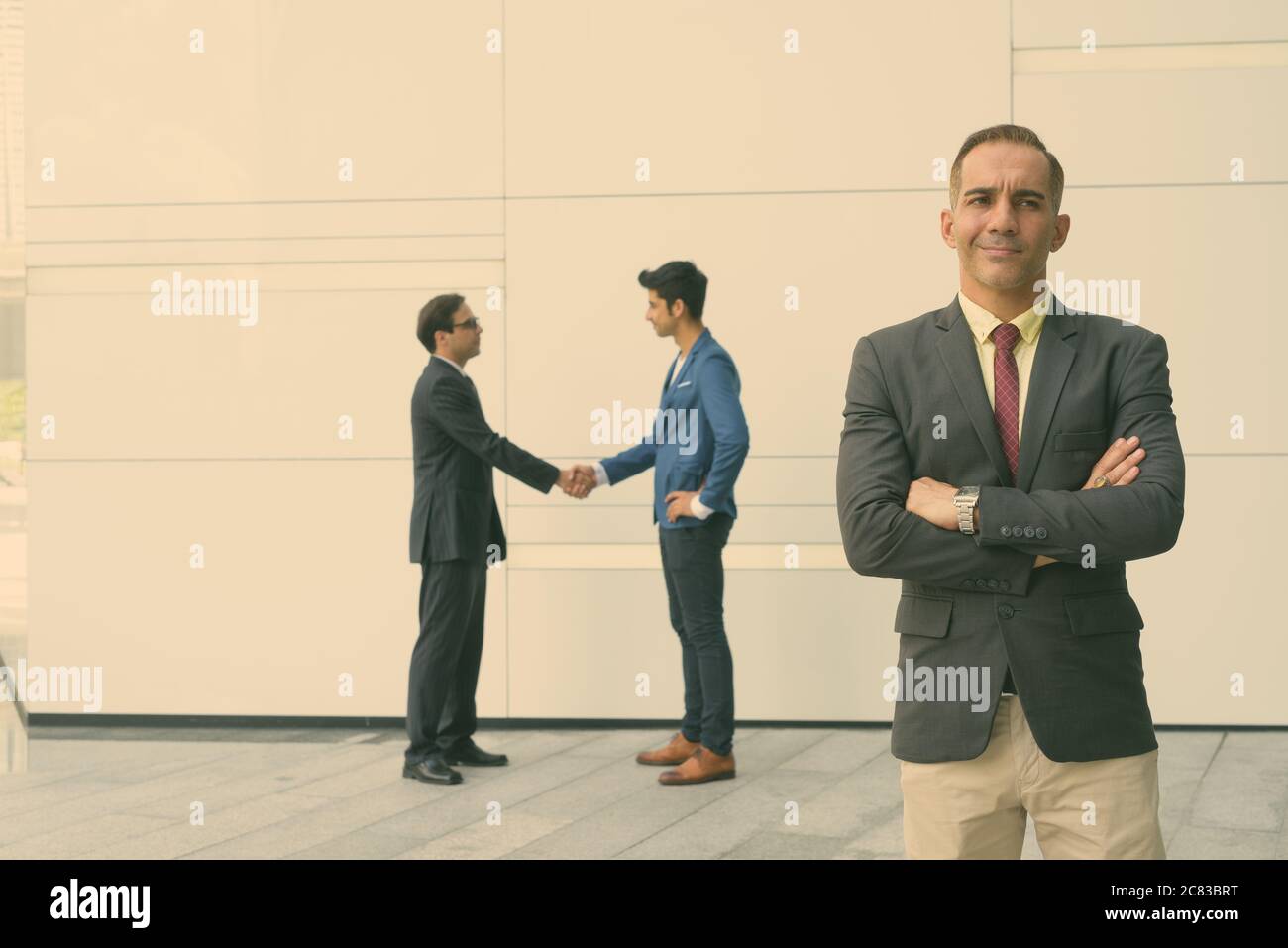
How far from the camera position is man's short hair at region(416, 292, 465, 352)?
573 centimetres

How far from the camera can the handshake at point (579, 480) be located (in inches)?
238

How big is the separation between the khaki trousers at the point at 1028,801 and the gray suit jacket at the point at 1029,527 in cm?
3

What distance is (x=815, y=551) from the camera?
653cm

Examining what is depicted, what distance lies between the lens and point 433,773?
5.42m

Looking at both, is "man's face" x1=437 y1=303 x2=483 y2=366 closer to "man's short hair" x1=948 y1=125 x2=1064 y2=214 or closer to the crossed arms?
the crossed arms

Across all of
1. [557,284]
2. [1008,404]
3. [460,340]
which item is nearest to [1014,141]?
[1008,404]

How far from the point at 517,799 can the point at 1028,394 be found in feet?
11.4

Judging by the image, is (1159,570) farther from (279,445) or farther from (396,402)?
(279,445)

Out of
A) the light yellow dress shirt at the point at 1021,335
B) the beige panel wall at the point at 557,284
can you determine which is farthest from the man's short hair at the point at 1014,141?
the beige panel wall at the point at 557,284

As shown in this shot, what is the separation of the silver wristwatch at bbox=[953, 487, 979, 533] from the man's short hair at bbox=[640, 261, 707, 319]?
11.9ft

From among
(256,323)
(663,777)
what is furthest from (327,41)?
(663,777)

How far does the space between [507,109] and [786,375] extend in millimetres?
1981

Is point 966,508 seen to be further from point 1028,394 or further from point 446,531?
point 446,531

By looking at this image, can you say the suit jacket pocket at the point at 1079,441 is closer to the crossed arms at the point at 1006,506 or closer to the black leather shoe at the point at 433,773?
the crossed arms at the point at 1006,506
